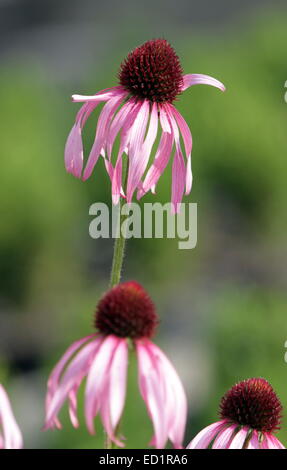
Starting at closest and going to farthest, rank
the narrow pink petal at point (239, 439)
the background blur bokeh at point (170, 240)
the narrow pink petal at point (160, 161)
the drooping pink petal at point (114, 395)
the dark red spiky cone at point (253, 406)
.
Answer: the drooping pink petal at point (114, 395)
the narrow pink petal at point (239, 439)
the dark red spiky cone at point (253, 406)
the narrow pink petal at point (160, 161)
the background blur bokeh at point (170, 240)

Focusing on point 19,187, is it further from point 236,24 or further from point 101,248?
point 236,24

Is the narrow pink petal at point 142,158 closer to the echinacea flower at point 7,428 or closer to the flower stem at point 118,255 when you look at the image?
the flower stem at point 118,255

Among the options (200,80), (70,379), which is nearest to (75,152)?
(200,80)

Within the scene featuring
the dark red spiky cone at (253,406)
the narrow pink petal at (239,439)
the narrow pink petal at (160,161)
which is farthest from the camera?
the narrow pink petal at (160,161)

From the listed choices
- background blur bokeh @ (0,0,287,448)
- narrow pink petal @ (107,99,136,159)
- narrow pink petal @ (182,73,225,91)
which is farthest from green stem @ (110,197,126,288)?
background blur bokeh @ (0,0,287,448)

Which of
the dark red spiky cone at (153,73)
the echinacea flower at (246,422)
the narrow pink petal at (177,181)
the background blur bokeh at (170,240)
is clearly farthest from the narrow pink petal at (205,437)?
the background blur bokeh at (170,240)
